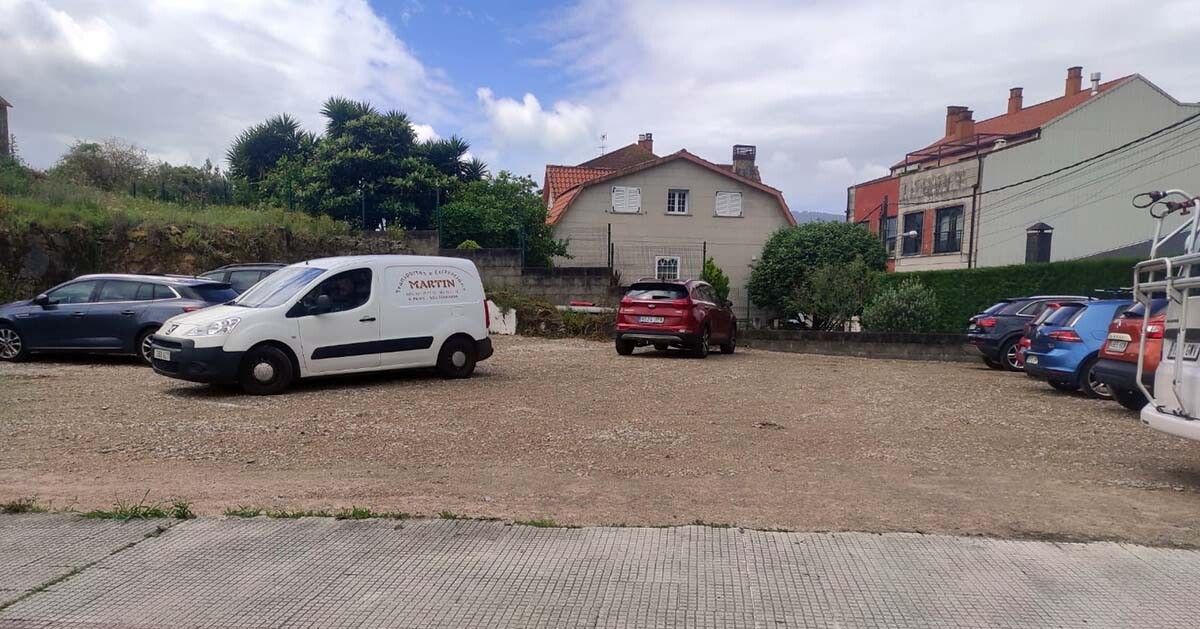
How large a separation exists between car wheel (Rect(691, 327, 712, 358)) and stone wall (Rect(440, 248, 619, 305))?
4884mm

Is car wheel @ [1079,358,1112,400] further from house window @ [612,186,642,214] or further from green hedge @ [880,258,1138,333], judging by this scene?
house window @ [612,186,642,214]

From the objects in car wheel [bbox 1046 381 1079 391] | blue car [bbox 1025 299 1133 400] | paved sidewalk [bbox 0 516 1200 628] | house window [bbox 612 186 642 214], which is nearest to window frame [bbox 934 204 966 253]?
house window [bbox 612 186 642 214]

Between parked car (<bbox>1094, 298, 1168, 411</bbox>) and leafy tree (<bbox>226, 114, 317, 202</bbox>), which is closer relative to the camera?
parked car (<bbox>1094, 298, 1168, 411</bbox>)

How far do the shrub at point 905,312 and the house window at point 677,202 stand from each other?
43.0 feet

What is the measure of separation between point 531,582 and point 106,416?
614 cm

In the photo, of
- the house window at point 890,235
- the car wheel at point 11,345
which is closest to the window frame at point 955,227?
the house window at point 890,235

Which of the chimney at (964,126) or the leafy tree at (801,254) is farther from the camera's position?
the chimney at (964,126)

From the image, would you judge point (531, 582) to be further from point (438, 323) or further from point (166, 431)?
point (438, 323)

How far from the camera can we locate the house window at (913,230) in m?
34.1

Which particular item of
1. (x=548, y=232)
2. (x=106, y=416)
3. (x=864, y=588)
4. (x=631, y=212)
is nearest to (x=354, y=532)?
(x=864, y=588)

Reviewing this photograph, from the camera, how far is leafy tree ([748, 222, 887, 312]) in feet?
86.2

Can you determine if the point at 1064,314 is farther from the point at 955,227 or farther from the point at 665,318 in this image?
the point at 955,227

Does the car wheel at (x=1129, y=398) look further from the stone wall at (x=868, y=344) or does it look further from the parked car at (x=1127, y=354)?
the stone wall at (x=868, y=344)

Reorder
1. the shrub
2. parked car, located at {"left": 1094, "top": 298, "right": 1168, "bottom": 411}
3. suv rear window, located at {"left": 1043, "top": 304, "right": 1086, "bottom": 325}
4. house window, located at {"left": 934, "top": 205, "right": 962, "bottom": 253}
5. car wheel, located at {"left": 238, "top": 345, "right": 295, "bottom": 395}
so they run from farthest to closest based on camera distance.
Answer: house window, located at {"left": 934, "top": 205, "right": 962, "bottom": 253} → the shrub → suv rear window, located at {"left": 1043, "top": 304, "right": 1086, "bottom": 325} → car wheel, located at {"left": 238, "top": 345, "right": 295, "bottom": 395} → parked car, located at {"left": 1094, "top": 298, "right": 1168, "bottom": 411}
